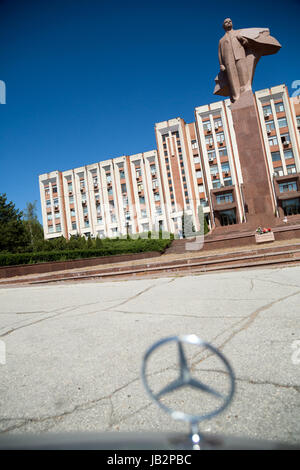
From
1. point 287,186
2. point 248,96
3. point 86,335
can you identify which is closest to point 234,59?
point 248,96

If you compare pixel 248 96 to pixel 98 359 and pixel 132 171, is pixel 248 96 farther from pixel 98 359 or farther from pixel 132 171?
pixel 132 171

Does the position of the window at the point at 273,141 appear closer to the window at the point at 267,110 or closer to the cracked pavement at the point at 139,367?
the window at the point at 267,110

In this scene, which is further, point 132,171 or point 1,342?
point 132,171

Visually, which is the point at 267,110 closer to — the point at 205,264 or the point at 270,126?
the point at 270,126

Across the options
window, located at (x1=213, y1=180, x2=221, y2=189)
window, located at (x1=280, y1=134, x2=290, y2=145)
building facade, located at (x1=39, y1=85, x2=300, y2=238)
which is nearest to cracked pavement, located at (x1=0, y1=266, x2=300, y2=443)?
building facade, located at (x1=39, y1=85, x2=300, y2=238)

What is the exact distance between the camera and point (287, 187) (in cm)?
3772

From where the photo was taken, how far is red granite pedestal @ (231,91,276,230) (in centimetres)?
1600

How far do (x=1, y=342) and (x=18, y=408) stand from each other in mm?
1691

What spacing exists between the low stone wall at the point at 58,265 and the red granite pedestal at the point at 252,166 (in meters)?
7.54

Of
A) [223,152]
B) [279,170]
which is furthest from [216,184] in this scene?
[279,170]

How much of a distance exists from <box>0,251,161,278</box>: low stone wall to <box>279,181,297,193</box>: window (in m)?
28.1

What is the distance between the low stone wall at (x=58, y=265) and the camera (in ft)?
49.2

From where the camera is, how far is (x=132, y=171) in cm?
5012

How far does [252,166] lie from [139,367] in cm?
1658
